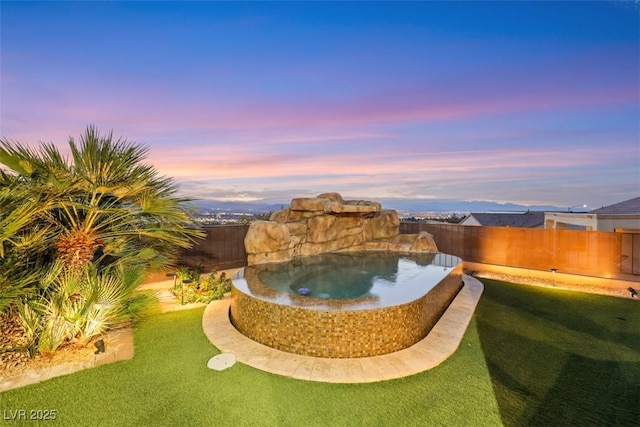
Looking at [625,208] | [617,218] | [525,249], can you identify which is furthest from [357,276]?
[625,208]

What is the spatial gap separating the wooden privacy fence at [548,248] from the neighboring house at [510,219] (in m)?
7.56

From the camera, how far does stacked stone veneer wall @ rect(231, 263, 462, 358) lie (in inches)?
153

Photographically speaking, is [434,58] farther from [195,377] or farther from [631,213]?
[195,377]

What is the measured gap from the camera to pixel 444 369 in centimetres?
360

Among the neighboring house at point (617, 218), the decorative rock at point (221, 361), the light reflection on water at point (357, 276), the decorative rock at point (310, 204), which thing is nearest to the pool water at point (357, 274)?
the light reflection on water at point (357, 276)

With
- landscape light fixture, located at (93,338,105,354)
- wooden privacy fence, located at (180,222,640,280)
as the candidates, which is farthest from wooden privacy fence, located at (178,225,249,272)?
landscape light fixture, located at (93,338,105,354)

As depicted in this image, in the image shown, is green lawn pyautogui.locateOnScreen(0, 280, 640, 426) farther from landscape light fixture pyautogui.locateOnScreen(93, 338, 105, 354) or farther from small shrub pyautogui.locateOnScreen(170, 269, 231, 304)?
small shrub pyautogui.locateOnScreen(170, 269, 231, 304)

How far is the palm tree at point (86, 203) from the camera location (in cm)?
350

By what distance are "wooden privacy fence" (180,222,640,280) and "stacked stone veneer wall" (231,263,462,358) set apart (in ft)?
17.2

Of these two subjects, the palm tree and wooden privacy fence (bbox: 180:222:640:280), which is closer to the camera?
the palm tree

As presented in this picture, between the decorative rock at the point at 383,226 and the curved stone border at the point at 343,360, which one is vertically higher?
the decorative rock at the point at 383,226

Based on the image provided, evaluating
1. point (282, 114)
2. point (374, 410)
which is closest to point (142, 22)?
point (282, 114)

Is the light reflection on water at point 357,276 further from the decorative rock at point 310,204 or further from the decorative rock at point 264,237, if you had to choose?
the decorative rock at point 310,204

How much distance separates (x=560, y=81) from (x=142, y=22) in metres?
12.4
